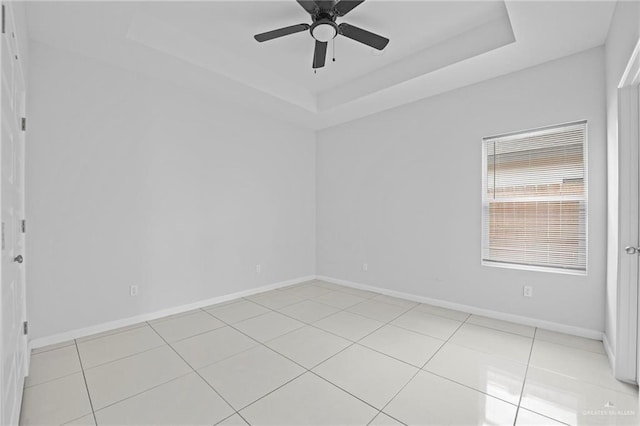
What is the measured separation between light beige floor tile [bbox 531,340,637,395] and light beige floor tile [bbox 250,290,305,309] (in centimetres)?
266

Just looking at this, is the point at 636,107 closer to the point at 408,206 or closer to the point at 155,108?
the point at 408,206

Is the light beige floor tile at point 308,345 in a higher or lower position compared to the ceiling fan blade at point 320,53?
lower

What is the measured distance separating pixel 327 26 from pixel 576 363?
11.0ft

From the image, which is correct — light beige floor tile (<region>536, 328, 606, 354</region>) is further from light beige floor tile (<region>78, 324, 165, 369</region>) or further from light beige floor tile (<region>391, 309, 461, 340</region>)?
light beige floor tile (<region>78, 324, 165, 369</region>)

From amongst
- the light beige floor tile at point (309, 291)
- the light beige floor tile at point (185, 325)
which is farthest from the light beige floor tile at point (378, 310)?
the light beige floor tile at point (185, 325)

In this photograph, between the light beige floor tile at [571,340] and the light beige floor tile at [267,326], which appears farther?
the light beige floor tile at [267,326]

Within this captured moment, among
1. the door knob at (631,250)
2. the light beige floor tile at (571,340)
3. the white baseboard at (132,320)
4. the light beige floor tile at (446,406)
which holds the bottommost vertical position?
the light beige floor tile at (446,406)

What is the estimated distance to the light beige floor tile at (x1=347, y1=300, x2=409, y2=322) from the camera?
3.42 meters

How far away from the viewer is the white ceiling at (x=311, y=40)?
238 cm

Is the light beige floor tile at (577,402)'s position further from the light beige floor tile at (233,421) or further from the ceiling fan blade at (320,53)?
the ceiling fan blade at (320,53)

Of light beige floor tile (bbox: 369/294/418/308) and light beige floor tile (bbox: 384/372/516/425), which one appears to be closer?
light beige floor tile (bbox: 384/372/516/425)

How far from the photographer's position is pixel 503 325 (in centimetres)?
308

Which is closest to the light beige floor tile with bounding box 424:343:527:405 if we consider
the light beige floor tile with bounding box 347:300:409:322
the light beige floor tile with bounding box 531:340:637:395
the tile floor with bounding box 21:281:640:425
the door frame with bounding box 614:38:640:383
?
the tile floor with bounding box 21:281:640:425

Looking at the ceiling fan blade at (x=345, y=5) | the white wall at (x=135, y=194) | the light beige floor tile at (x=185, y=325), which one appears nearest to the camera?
the ceiling fan blade at (x=345, y=5)
